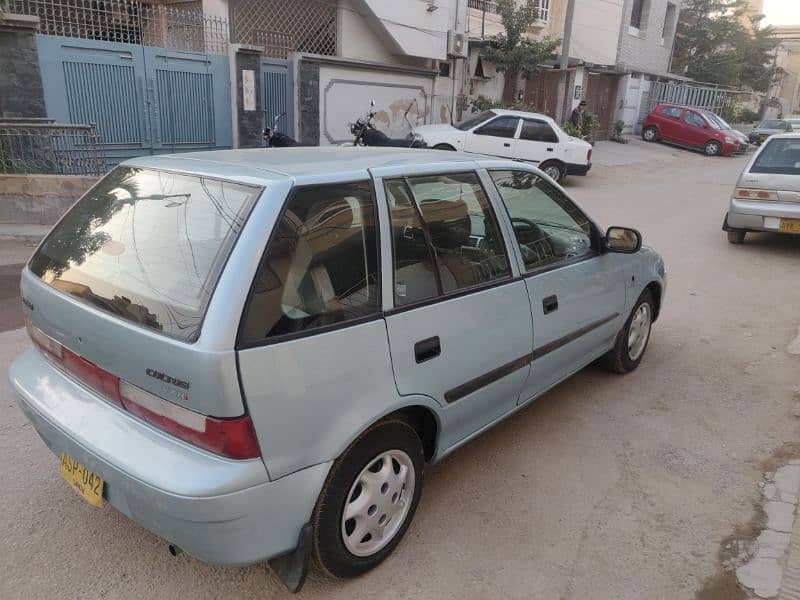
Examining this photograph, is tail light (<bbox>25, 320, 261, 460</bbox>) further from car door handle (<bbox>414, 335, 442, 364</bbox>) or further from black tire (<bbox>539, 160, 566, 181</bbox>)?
black tire (<bbox>539, 160, 566, 181</bbox>)

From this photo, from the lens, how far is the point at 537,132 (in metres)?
13.6

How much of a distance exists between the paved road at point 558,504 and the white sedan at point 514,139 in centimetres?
879

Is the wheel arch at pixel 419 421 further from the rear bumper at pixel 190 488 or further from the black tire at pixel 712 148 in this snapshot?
the black tire at pixel 712 148

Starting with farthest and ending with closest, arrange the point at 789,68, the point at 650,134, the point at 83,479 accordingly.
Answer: the point at 789,68 → the point at 650,134 → the point at 83,479

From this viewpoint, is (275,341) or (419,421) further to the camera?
(419,421)

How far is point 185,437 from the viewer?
2.05 meters

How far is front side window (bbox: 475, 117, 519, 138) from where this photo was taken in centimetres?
1344

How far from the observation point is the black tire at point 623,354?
4.35 m

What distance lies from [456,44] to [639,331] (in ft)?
46.2

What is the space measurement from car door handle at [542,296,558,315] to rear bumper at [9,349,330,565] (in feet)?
5.21

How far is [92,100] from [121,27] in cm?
151

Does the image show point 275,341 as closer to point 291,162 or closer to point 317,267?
point 317,267

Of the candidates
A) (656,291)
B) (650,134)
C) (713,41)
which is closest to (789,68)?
(713,41)

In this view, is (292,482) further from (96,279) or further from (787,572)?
(787,572)
